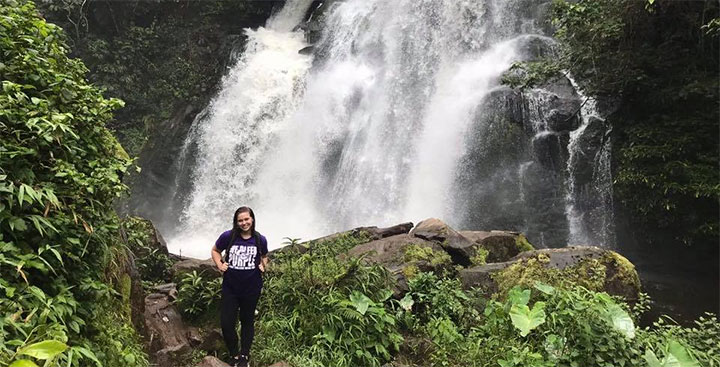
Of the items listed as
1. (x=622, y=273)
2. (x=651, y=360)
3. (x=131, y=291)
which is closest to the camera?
(x=651, y=360)

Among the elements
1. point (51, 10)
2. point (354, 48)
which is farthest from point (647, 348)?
point (51, 10)

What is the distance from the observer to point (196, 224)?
15289 mm

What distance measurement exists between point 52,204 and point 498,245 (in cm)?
748

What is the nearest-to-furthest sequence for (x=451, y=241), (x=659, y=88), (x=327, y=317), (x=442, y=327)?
(x=327, y=317), (x=442, y=327), (x=451, y=241), (x=659, y=88)

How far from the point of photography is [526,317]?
4.00 metres

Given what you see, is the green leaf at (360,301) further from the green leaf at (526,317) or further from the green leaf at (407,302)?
the green leaf at (526,317)

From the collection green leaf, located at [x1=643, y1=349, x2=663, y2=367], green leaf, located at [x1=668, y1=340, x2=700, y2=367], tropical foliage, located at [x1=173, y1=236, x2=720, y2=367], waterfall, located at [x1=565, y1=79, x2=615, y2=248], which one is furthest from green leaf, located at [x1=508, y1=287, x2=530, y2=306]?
waterfall, located at [x1=565, y1=79, x2=615, y2=248]

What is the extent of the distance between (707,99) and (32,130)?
12719mm

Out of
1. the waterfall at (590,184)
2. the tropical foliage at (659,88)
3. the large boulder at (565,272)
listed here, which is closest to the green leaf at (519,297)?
the large boulder at (565,272)

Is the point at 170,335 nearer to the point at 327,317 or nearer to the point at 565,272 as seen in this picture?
the point at 327,317

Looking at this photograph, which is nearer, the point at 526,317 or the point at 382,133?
the point at 526,317

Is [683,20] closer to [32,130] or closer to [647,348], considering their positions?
[647,348]

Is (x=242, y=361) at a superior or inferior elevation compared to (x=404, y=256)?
inferior

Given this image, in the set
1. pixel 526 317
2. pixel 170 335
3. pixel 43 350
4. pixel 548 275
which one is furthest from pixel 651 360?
pixel 170 335
